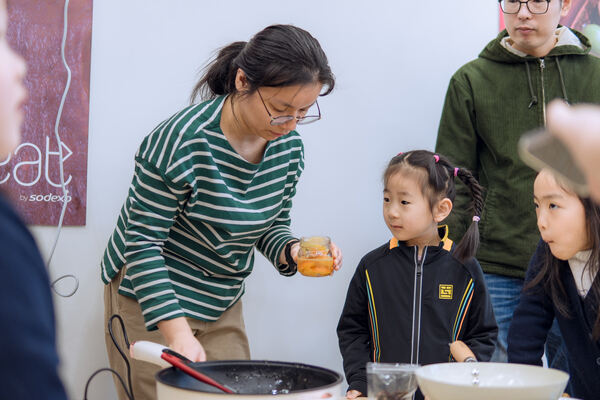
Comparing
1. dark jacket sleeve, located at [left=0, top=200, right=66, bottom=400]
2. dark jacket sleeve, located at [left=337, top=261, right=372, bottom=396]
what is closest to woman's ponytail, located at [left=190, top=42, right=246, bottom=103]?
dark jacket sleeve, located at [left=337, top=261, right=372, bottom=396]

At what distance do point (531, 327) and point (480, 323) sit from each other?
0.91 ft

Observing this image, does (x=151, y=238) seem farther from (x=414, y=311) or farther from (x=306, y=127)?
(x=306, y=127)

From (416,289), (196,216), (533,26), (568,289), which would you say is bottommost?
(416,289)

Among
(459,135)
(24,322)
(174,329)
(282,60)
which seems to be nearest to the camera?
(24,322)

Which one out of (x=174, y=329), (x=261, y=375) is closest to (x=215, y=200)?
(x=174, y=329)

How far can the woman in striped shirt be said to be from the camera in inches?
55.6

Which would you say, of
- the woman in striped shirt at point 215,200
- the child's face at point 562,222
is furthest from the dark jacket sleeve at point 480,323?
the woman in striped shirt at point 215,200

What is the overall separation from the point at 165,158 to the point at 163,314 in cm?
32

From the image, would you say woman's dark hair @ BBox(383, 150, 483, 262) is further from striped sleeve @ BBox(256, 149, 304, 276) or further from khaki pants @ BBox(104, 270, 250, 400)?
khaki pants @ BBox(104, 270, 250, 400)

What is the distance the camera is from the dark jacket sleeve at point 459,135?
6.96 feet

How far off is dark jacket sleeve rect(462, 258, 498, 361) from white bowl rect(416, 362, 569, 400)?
2.16 ft

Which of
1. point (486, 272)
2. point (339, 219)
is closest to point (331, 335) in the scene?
point (339, 219)

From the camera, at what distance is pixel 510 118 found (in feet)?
7.05

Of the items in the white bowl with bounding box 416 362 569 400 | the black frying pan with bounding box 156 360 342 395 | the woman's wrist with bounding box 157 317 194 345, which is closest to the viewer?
the white bowl with bounding box 416 362 569 400
